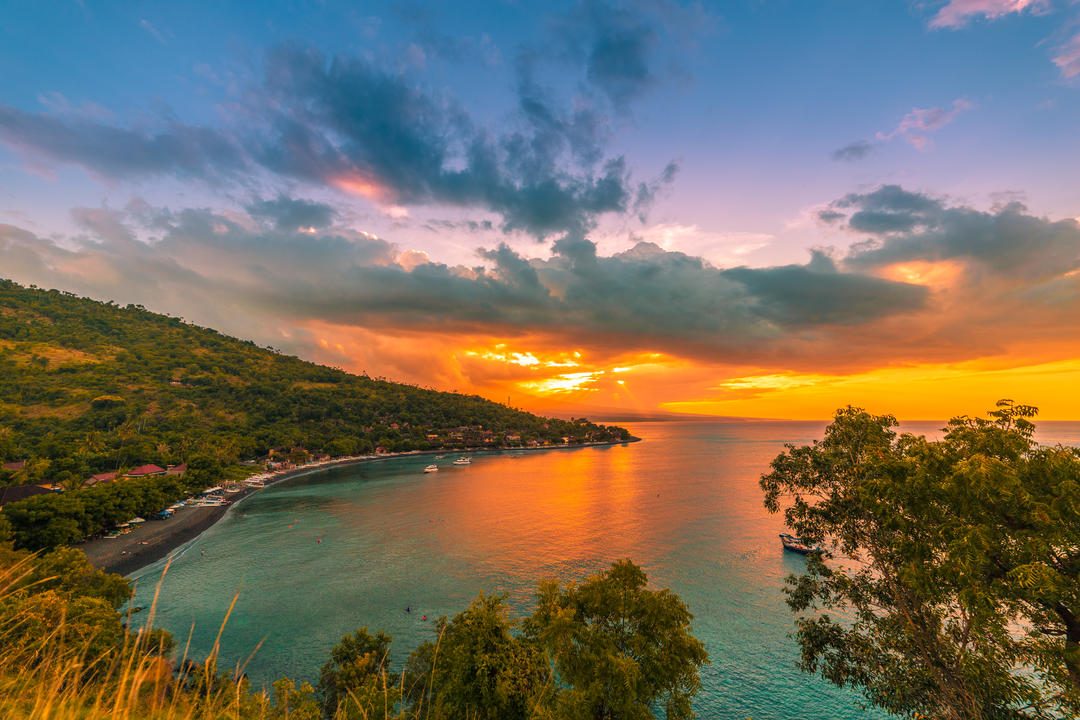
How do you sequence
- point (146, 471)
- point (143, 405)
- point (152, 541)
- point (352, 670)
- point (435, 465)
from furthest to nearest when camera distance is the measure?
point (435, 465) < point (143, 405) < point (146, 471) < point (152, 541) < point (352, 670)

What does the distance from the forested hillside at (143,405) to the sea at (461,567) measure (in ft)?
104

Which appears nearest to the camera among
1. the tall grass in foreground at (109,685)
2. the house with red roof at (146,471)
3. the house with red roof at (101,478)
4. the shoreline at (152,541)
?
the tall grass in foreground at (109,685)

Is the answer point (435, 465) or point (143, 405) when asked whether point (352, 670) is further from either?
point (143, 405)

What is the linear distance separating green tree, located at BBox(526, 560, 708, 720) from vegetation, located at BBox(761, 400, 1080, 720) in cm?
548

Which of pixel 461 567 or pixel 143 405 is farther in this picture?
pixel 143 405

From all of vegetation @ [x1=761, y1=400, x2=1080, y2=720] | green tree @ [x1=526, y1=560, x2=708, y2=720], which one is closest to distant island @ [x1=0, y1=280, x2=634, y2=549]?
green tree @ [x1=526, y1=560, x2=708, y2=720]

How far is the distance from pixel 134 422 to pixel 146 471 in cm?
3978

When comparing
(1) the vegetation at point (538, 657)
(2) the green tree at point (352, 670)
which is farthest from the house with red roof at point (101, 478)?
(2) the green tree at point (352, 670)

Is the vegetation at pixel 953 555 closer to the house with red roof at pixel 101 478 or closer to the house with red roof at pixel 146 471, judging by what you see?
the house with red roof at pixel 101 478

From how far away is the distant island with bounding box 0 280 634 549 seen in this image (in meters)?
57.2

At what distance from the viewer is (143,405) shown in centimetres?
12100

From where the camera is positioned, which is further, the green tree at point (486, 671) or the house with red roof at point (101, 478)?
the house with red roof at point (101, 478)

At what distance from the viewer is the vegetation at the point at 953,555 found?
1114cm

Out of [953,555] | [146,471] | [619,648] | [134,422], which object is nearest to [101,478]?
[146,471]
